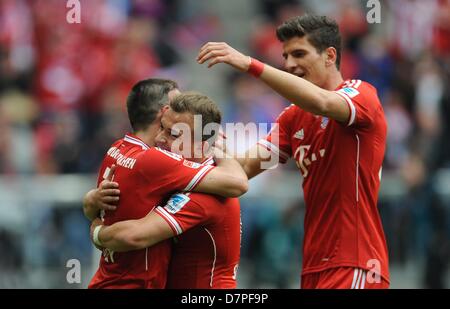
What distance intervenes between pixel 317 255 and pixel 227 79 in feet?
31.0

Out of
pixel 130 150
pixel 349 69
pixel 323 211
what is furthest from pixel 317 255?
pixel 349 69

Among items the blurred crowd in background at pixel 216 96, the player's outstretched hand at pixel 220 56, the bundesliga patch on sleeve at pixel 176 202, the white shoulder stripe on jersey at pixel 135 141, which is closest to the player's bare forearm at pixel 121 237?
the bundesliga patch on sleeve at pixel 176 202

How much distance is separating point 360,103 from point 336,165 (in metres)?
0.45

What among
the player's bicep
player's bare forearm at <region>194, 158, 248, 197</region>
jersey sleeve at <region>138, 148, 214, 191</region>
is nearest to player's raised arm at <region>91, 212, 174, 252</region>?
jersey sleeve at <region>138, 148, 214, 191</region>

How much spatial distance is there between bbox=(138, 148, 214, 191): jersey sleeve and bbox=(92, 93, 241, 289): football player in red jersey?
8 centimetres

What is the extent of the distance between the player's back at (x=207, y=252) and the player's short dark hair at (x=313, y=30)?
1223mm

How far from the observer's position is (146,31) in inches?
634

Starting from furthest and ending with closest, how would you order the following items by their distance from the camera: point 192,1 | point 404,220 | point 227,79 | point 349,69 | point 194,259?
point 192,1 < point 227,79 < point 349,69 < point 404,220 < point 194,259

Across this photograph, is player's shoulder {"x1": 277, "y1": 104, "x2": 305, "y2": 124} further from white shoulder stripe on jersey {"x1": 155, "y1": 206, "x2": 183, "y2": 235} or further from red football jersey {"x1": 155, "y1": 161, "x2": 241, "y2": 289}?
white shoulder stripe on jersey {"x1": 155, "y1": 206, "x2": 183, "y2": 235}

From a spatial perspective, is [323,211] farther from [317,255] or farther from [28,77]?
[28,77]

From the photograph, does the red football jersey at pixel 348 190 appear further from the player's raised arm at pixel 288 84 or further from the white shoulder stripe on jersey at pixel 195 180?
the white shoulder stripe on jersey at pixel 195 180

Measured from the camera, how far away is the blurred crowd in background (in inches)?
510

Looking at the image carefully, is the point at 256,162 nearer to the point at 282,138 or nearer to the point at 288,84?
the point at 282,138
